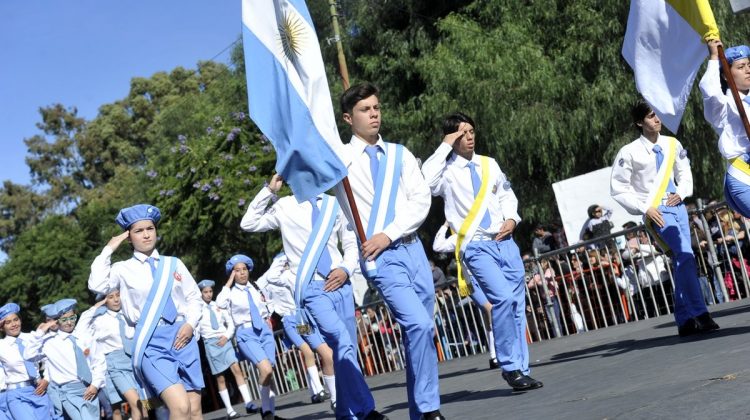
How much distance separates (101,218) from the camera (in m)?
48.5

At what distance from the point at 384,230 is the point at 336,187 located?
48cm

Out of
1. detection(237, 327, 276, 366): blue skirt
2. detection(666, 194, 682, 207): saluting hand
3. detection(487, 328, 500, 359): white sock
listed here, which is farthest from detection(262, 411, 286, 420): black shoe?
detection(666, 194, 682, 207): saluting hand

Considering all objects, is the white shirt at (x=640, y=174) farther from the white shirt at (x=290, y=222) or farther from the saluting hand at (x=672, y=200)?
the white shirt at (x=290, y=222)

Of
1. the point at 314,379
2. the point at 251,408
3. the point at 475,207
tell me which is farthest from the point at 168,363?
the point at 251,408

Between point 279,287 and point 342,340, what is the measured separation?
688 cm

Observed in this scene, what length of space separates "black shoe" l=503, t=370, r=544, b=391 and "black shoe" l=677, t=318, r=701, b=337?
6.07ft

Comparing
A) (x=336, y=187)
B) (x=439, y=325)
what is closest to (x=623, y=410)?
(x=336, y=187)

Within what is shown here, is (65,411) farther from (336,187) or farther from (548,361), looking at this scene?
(336,187)

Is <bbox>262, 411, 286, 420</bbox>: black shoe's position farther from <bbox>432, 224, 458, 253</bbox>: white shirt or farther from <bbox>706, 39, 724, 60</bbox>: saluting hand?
<bbox>706, 39, 724, 60</bbox>: saluting hand

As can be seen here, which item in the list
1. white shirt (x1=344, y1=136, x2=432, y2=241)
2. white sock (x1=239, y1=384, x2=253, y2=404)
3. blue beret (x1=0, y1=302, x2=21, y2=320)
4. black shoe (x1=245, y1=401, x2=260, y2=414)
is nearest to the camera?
white shirt (x1=344, y1=136, x2=432, y2=241)

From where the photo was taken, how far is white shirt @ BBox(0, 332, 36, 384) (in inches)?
583

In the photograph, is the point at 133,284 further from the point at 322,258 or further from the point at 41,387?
the point at 41,387

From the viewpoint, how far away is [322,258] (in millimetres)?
10484

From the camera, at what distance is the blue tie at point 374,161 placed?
25.1 feet
